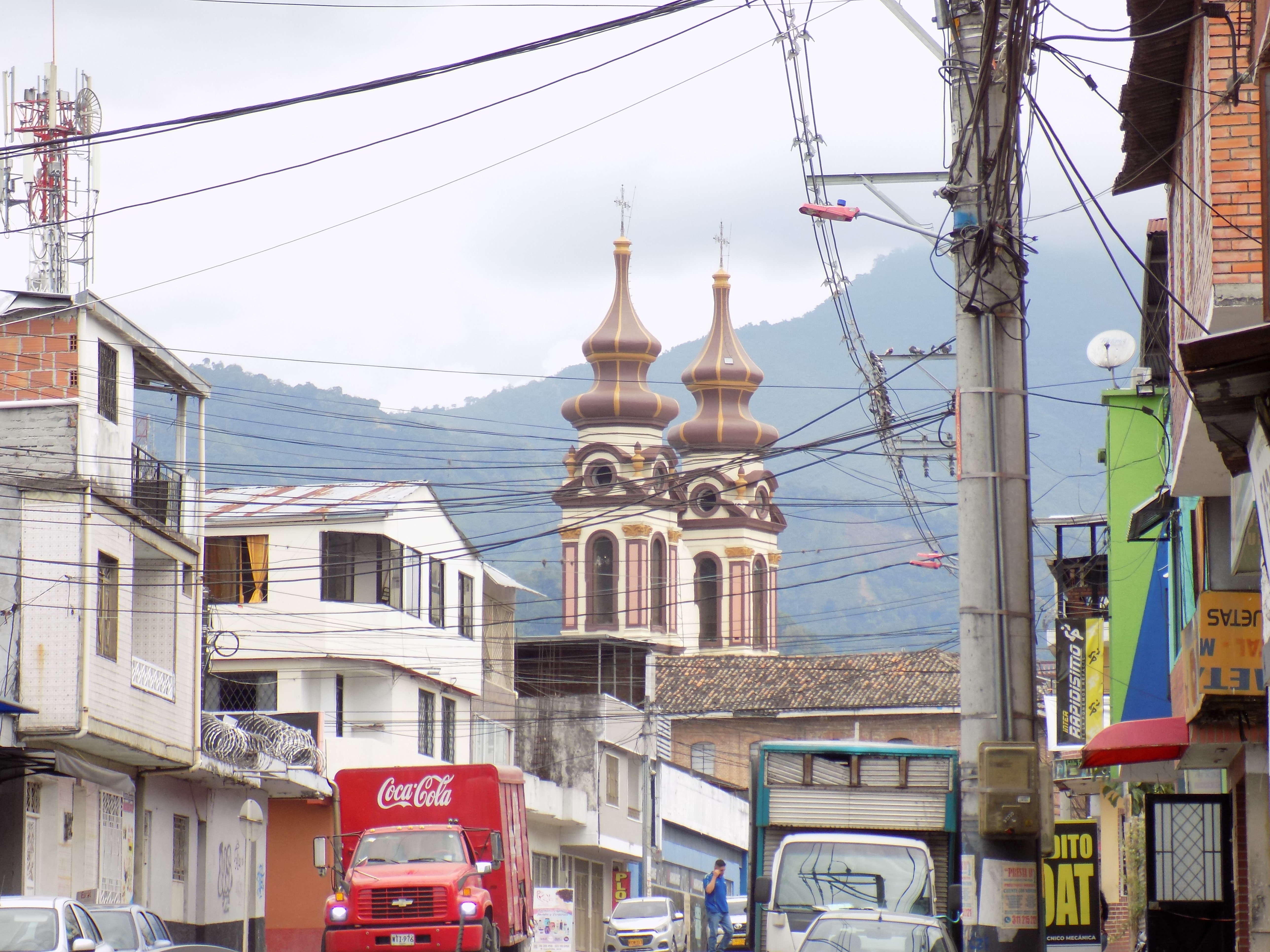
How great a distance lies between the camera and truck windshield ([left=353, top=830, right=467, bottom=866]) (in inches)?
920

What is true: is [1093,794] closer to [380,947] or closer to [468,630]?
[468,630]

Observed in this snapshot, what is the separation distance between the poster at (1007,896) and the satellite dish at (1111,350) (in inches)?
597

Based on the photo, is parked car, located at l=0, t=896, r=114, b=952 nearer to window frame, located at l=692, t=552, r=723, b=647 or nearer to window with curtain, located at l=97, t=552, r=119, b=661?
window with curtain, located at l=97, t=552, r=119, b=661

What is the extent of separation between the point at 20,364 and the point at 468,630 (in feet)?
70.2

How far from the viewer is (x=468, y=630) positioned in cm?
4650

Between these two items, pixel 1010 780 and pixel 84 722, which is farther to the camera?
pixel 84 722

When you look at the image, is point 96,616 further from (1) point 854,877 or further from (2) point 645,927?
(2) point 645,927

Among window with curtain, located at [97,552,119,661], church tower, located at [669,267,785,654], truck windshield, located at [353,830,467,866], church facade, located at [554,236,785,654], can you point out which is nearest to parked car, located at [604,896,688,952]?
window with curtain, located at [97,552,119,661]

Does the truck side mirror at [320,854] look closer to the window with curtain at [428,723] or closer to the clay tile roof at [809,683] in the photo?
the window with curtain at [428,723]

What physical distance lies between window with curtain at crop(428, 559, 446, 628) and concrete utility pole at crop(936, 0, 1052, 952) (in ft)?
105

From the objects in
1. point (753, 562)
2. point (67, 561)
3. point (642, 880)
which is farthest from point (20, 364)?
point (753, 562)

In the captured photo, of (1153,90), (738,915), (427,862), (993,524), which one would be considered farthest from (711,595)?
(993,524)

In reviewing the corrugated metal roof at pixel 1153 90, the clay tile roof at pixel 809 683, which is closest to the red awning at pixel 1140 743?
the corrugated metal roof at pixel 1153 90

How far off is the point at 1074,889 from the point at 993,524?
8.36 m
